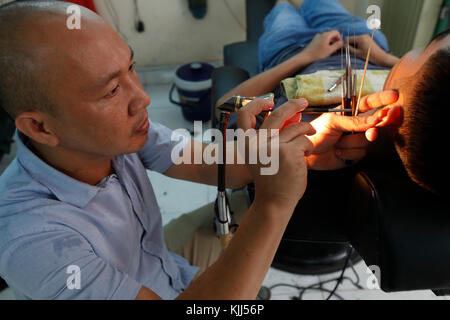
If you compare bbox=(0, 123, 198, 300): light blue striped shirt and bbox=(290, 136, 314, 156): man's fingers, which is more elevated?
bbox=(290, 136, 314, 156): man's fingers

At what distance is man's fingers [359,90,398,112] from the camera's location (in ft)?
2.31

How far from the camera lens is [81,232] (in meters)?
0.67

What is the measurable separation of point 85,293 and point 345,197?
680 millimetres

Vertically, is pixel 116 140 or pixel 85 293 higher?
pixel 116 140

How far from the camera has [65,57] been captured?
59 centimetres

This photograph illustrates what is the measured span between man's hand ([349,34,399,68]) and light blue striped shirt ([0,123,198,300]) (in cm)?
76

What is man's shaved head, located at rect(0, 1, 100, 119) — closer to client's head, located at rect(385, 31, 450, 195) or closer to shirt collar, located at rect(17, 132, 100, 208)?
shirt collar, located at rect(17, 132, 100, 208)

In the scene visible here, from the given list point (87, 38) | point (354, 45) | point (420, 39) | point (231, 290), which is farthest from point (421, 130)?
point (420, 39)

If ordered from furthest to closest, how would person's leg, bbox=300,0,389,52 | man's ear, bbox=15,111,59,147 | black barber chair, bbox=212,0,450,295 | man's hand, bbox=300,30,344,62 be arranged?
person's leg, bbox=300,0,389,52
man's hand, bbox=300,30,344,62
man's ear, bbox=15,111,59,147
black barber chair, bbox=212,0,450,295

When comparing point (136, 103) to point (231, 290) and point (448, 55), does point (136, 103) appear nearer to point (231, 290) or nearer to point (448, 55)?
point (231, 290)

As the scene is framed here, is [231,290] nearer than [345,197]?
Yes

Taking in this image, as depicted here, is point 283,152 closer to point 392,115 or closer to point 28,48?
point 392,115

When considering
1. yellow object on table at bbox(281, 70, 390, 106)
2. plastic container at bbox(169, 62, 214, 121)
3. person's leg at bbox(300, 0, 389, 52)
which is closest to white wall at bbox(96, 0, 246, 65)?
plastic container at bbox(169, 62, 214, 121)

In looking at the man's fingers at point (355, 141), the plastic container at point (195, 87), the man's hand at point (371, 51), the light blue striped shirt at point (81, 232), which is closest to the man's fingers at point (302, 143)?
the man's fingers at point (355, 141)
